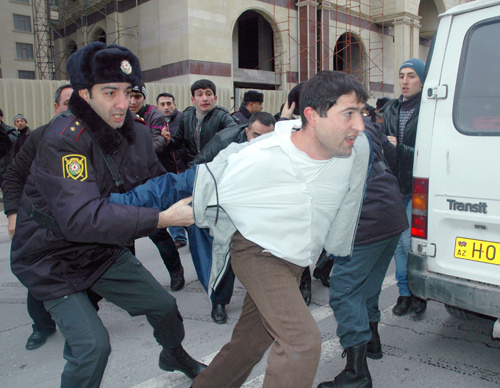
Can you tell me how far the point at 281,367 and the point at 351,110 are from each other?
1.14 metres

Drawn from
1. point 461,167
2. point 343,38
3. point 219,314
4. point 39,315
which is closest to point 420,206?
point 461,167

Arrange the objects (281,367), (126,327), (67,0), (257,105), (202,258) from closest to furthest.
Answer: (281,367) → (202,258) → (126,327) → (257,105) → (67,0)

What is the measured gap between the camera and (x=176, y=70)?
666 inches

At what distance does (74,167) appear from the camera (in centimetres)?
210

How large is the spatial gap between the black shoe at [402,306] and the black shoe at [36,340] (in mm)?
2836

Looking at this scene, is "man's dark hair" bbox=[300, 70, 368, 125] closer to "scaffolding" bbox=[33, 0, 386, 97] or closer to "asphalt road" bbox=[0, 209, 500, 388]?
"asphalt road" bbox=[0, 209, 500, 388]

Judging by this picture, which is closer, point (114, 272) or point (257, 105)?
point (114, 272)

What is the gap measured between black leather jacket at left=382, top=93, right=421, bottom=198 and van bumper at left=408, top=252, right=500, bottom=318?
0.93 meters

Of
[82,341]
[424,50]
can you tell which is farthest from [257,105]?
[424,50]

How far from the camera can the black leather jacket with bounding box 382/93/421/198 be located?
389 cm

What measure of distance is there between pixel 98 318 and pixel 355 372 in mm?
1550

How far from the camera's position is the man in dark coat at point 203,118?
215 inches

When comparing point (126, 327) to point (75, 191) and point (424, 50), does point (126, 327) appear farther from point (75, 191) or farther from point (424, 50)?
point (424, 50)

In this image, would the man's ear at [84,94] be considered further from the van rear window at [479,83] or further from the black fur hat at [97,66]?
the van rear window at [479,83]
